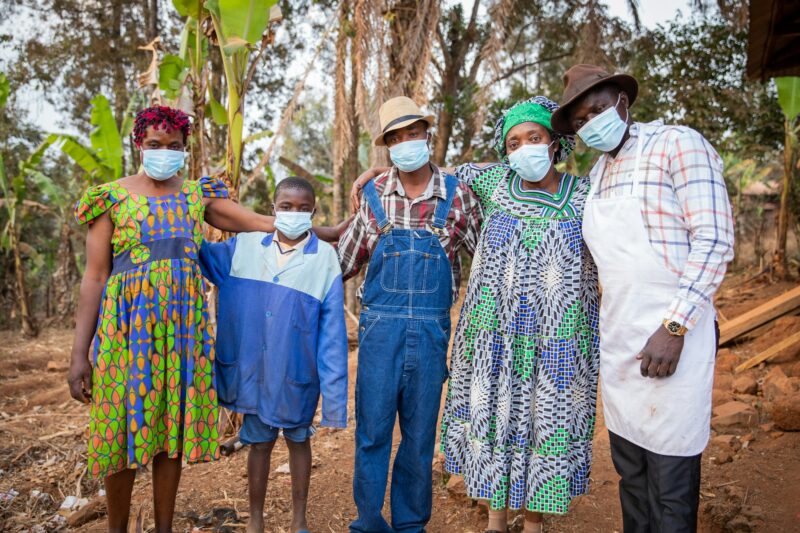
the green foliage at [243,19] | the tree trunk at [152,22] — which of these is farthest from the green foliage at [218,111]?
the tree trunk at [152,22]

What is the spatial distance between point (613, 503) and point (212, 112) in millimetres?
4063

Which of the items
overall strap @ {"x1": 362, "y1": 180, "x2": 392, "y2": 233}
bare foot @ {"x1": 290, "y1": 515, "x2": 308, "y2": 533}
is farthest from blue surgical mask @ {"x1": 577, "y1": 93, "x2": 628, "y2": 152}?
bare foot @ {"x1": 290, "y1": 515, "x2": 308, "y2": 533}

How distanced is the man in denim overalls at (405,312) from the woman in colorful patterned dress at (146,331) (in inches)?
28.6

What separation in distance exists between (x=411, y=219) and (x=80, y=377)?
1.55 metres

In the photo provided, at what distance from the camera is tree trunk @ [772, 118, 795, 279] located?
25.8 ft

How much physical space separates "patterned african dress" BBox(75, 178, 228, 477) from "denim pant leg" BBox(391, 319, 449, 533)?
87 cm

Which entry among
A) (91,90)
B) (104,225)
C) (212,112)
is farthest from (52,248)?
(104,225)

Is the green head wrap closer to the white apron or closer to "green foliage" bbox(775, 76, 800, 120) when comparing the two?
the white apron

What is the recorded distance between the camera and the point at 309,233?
2.80m

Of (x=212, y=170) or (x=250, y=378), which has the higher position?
(x=212, y=170)

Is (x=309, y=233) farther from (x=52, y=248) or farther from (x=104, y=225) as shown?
(x=52, y=248)

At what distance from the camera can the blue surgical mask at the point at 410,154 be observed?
8.80 feet

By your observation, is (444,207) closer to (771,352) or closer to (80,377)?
(80,377)

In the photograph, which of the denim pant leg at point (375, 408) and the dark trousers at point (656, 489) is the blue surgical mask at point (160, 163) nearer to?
the denim pant leg at point (375, 408)
